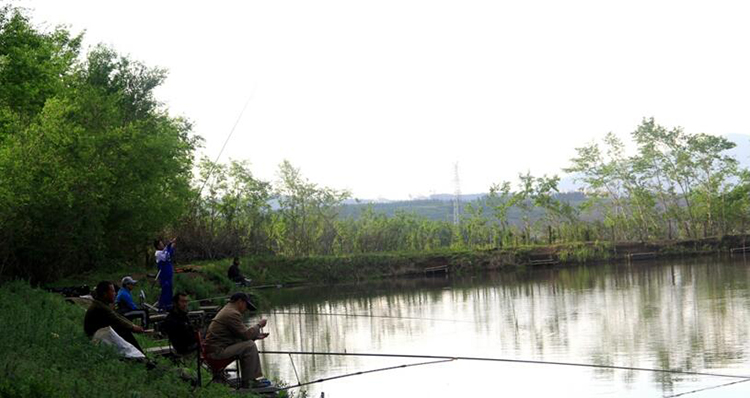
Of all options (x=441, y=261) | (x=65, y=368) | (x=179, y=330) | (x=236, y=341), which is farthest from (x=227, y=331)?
(x=441, y=261)

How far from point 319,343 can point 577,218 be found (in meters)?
37.8

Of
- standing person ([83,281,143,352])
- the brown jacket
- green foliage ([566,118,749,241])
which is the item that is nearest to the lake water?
the brown jacket

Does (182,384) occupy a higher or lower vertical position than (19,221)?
lower

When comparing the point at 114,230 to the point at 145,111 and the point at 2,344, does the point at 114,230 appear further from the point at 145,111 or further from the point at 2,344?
the point at 2,344

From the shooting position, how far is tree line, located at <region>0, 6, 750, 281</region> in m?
25.2

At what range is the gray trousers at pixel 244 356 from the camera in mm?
12047

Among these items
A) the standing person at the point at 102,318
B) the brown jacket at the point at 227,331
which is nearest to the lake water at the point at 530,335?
the brown jacket at the point at 227,331

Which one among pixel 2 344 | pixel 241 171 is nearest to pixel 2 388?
pixel 2 344

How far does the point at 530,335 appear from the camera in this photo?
67.5 ft

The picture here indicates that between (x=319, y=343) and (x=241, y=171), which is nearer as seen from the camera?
(x=319, y=343)

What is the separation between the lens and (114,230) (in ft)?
102

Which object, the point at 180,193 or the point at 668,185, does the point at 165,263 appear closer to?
the point at 180,193

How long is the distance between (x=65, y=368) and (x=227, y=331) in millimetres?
2705

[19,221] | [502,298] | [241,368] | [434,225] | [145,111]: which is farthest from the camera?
[434,225]
